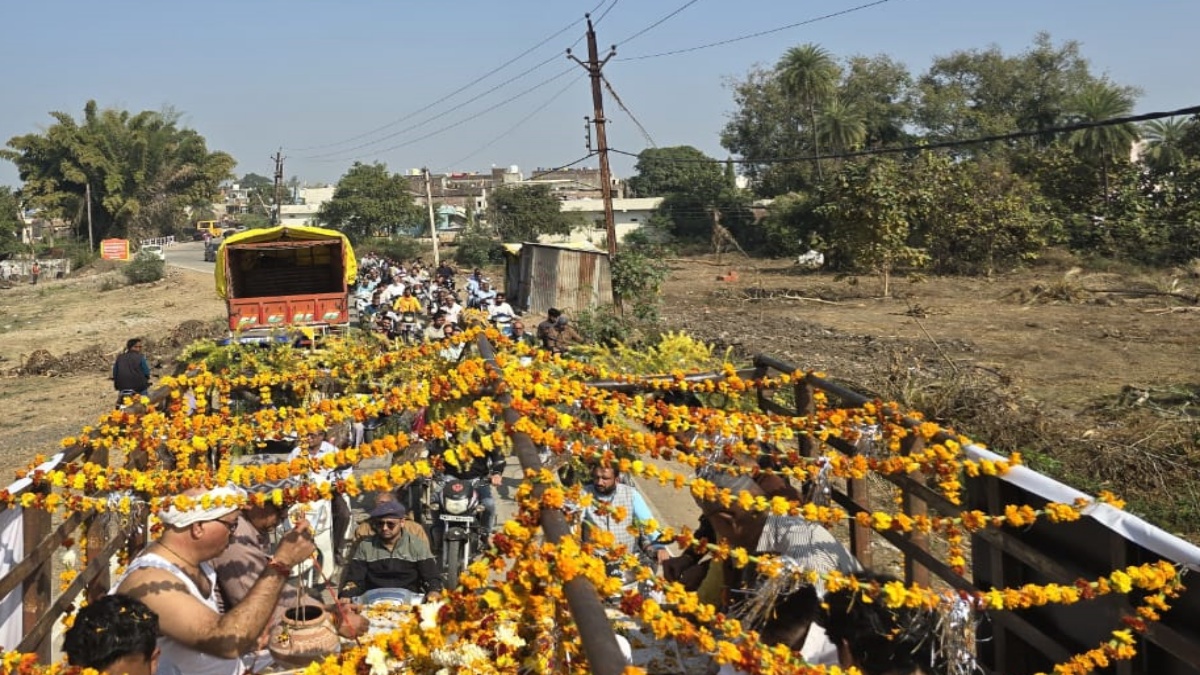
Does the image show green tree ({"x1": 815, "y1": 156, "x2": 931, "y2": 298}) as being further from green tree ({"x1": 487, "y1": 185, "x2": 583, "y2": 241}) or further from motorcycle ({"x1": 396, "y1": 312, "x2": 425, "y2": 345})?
green tree ({"x1": 487, "y1": 185, "x2": 583, "y2": 241})

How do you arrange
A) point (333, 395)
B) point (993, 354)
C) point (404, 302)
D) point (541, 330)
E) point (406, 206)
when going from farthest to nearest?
point (406, 206) < point (404, 302) < point (993, 354) < point (541, 330) < point (333, 395)

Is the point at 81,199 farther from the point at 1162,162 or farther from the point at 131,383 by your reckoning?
the point at 1162,162

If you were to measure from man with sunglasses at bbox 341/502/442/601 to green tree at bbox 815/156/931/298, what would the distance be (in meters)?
23.6

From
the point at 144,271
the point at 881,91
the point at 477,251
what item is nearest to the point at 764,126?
the point at 881,91

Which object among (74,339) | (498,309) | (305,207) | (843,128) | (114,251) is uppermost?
(843,128)

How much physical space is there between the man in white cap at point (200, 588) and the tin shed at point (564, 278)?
75.2 ft

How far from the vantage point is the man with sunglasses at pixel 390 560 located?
574 centimetres

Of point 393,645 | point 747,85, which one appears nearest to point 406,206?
point 747,85

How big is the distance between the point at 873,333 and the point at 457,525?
52.6 ft

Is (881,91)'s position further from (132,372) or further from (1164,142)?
(132,372)

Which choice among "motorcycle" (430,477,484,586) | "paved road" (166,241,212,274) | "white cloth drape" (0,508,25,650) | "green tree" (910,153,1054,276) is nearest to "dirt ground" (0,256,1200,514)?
"green tree" (910,153,1054,276)

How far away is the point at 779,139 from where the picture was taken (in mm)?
70000

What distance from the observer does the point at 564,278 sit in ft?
94.2

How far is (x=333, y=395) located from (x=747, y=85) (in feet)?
222
